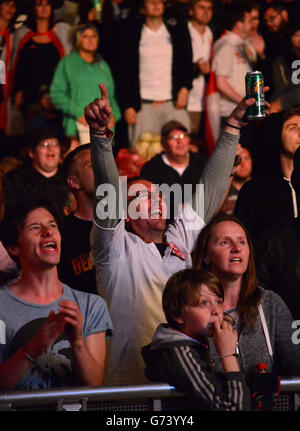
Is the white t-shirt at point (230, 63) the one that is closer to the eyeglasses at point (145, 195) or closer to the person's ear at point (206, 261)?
the eyeglasses at point (145, 195)

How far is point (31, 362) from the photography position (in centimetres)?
310

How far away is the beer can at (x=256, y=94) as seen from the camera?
401 cm

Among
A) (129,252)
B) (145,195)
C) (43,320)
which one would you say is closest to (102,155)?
(129,252)

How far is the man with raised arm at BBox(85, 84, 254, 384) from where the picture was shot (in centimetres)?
360

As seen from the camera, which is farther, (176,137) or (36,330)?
(176,137)

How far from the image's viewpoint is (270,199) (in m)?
4.81

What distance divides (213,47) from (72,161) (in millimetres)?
3501

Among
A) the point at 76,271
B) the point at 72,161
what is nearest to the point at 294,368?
the point at 76,271

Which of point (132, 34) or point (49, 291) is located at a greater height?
point (132, 34)

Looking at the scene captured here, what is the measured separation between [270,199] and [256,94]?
3.06 feet

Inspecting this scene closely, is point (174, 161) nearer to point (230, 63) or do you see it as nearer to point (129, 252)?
point (230, 63)

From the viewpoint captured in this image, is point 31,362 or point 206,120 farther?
point 206,120
